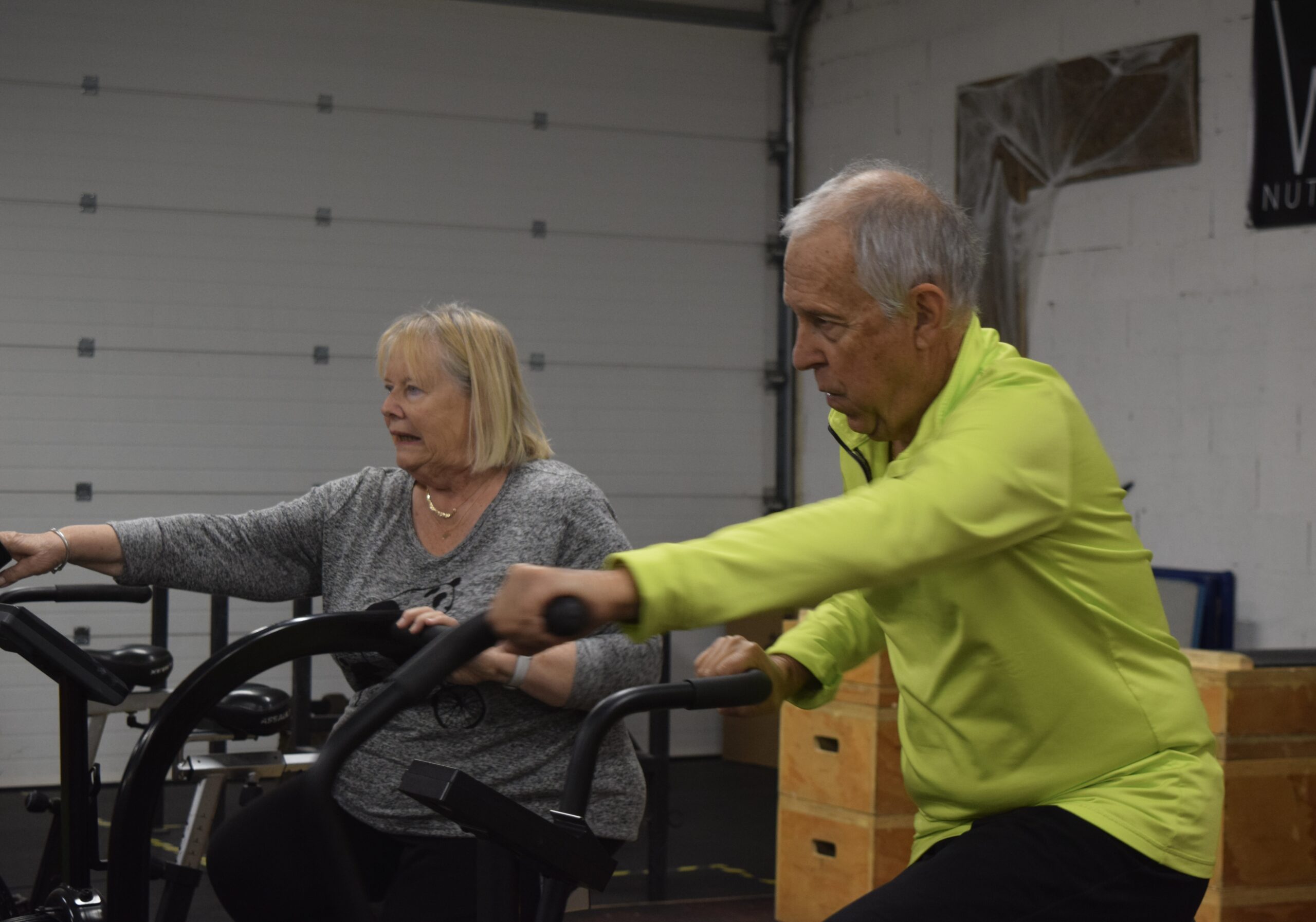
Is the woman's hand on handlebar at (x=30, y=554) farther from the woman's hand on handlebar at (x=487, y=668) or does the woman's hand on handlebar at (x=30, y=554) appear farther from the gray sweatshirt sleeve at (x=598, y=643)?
the gray sweatshirt sleeve at (x=598, y=643)

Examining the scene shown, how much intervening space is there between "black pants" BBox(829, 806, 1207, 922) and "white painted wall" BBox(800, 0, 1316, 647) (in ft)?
14.3

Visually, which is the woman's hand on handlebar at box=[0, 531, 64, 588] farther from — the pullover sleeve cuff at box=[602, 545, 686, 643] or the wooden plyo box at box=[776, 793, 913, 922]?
the wooden plyo box at box=[776, 793, 913, 922]

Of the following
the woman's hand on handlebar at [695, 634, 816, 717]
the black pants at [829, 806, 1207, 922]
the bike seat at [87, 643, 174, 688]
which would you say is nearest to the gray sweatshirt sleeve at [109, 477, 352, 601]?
the woman's hand on handlebar at [695, 634, 816, 717]

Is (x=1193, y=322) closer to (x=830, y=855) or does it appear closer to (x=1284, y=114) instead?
(x=1284, y=114)

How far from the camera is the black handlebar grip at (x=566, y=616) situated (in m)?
1.18

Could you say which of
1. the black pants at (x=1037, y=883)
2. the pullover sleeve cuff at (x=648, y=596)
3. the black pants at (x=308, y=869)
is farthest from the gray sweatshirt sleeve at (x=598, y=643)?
the pullover sleeve cuff at (x=648, y=596)

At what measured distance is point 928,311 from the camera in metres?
1.57

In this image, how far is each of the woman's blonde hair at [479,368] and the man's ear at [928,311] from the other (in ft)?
3.32

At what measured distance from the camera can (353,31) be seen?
710 centimetres

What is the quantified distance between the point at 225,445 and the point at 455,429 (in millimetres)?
4772

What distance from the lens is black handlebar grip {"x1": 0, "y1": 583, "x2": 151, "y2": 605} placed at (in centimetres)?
254

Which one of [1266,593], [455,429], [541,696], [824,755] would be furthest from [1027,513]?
[1266,593]

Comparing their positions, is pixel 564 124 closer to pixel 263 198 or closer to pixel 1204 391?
pixel 263 198

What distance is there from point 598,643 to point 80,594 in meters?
1.04
